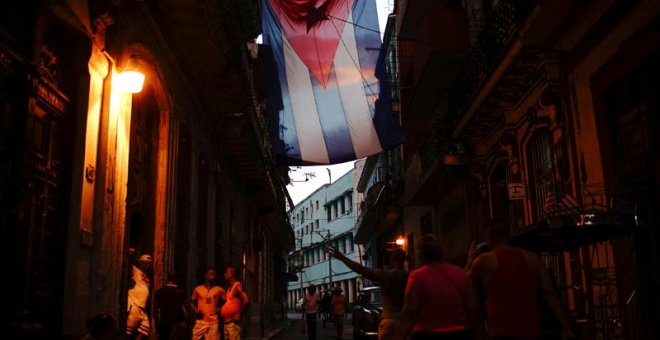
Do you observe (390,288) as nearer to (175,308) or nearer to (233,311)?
(175,308)

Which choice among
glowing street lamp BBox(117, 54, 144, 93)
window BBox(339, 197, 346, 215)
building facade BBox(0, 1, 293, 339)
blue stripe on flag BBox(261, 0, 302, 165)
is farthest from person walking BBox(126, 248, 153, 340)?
window BBox(339, 197, 346, 215)

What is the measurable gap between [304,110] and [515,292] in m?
4.75

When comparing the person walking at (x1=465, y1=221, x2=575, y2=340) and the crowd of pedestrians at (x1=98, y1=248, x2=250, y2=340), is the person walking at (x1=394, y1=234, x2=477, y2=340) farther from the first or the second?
the crowd of pedestrians at (x1=98, y1=248, x2=250, y2=340)

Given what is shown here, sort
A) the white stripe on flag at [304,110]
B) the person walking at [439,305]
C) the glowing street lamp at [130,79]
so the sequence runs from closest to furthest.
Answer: the person walking at [439,305] → the glowing street lamp at [130,79] → the white stripe on flag at [304,110]

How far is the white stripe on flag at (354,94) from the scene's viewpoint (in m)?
8.84

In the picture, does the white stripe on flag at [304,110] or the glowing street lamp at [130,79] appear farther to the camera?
the white stripe on flag at [304,110]

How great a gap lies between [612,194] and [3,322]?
6916mm

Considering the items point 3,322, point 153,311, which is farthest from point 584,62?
point 3,322

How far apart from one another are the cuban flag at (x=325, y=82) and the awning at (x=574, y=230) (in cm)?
240

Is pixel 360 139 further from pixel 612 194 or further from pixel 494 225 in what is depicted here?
pixel 494 225

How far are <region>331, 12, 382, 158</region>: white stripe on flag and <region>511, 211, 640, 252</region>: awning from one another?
97.4 inches

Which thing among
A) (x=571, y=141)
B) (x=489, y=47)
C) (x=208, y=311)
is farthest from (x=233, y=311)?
(x=489, y=47)

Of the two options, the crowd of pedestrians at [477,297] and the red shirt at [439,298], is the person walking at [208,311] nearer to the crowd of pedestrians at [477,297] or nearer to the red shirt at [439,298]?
the crowd of pedestrians at [477,297]

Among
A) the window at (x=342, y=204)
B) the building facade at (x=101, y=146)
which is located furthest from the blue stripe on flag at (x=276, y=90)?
the window at (x=342, y=204)
